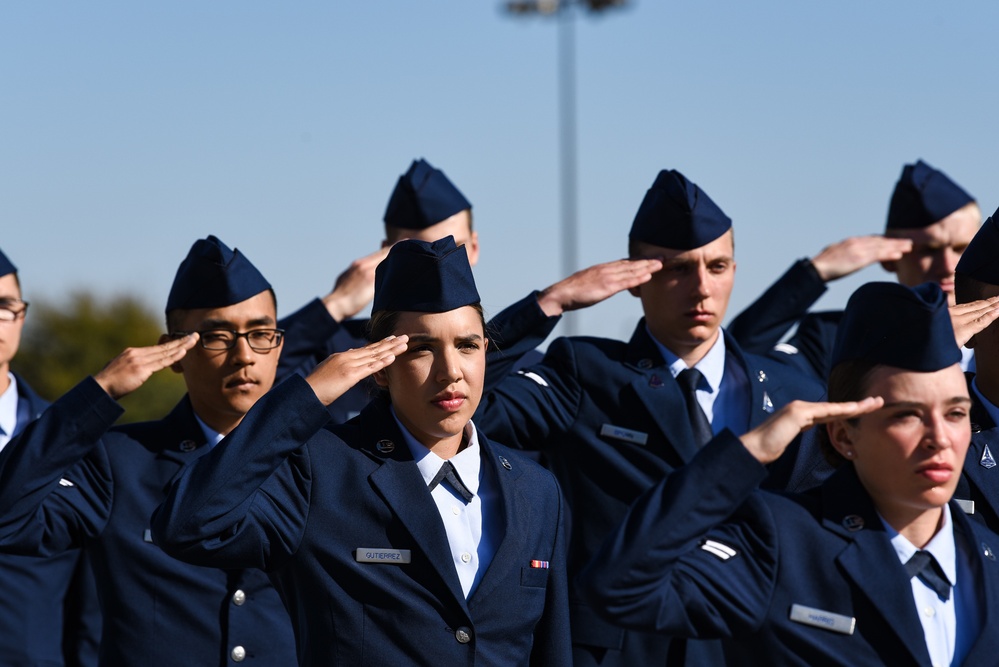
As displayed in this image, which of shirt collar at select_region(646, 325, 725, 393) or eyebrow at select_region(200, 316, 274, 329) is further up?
eyebrow at select_region(200, 316, 274, 329)

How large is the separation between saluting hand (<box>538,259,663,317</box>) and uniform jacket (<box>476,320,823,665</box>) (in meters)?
0.24

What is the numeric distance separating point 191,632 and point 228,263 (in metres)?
1.55

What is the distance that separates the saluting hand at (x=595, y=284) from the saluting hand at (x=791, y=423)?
7.26 feet

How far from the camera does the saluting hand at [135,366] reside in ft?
19.1

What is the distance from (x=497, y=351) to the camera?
6.52m

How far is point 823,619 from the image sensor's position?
4.32m

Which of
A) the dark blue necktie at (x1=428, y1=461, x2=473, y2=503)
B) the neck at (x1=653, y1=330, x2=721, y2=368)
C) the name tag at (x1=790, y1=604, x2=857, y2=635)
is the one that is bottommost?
the name tag at (x1=790, y1=604, x2=857, y2=635)

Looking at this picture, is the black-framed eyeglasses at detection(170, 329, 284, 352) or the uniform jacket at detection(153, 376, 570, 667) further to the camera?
the black-framed eyeglasses at detection(170, 329, 284, 352)

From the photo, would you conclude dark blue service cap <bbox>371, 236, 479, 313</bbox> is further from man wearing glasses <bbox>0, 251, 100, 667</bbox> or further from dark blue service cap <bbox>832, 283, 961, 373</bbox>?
man wearing glasses <bbox>0, 251, 100, 667</bbox>

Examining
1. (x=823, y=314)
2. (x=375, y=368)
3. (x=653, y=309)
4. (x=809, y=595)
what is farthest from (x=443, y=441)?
(x=823, y=314)

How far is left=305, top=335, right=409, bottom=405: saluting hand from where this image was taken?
4.88 meters

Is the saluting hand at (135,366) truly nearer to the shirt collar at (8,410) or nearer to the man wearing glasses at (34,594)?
the man wearing glasses at (34,594)

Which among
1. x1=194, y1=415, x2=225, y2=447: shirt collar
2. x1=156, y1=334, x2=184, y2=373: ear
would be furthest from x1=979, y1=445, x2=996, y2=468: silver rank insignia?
x1=156, y1=334, x2=184, y2=373: ear

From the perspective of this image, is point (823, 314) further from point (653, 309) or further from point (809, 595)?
point (809, 595)
